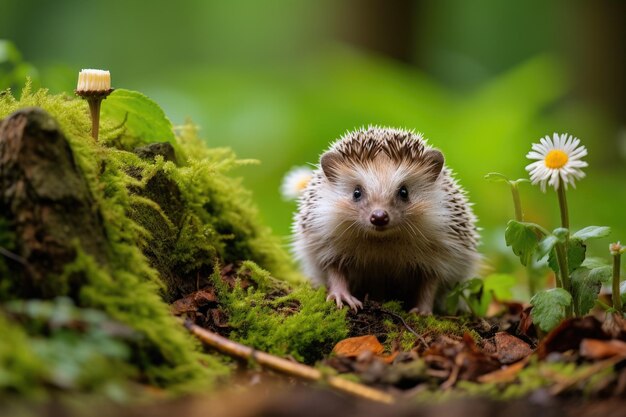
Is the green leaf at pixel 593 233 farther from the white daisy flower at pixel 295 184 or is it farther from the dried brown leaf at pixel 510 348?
the white daisy flower at pixel 295 184

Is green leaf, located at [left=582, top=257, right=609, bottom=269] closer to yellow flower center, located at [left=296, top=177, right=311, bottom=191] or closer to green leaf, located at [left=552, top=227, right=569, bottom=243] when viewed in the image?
green leaf, located at [left=552, top=227, right=569, bottom=243]

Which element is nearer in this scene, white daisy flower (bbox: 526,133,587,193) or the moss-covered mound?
the moss-covered mound

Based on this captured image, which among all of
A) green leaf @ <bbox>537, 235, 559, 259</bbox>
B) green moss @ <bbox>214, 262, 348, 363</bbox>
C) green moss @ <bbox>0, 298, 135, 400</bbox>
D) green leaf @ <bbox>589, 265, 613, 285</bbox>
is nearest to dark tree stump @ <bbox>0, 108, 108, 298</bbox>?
green moss @ <bbox>0, 298, 135, 400</bbox>

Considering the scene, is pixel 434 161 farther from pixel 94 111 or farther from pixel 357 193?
pixel 94 111

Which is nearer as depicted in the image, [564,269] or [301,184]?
[564,269]

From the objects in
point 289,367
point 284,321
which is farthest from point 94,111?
point 289,367

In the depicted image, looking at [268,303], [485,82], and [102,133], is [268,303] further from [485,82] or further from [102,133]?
[485,82]
